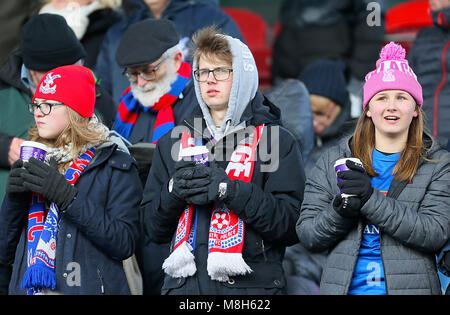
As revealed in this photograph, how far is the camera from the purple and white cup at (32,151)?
446 cm

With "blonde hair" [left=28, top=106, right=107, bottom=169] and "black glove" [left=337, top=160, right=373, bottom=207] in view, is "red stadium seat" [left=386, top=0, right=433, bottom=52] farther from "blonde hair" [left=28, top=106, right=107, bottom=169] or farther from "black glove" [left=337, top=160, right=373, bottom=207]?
"black glove" [left=337, top=160, right=373, bottom=207]

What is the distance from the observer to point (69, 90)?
4.84 meters

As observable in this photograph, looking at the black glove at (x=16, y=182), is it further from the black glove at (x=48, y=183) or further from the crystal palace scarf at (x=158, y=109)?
the crystal palace scarf at (x=158, y=109)

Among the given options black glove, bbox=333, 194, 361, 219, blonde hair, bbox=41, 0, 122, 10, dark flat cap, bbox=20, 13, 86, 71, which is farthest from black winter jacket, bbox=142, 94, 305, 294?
blonde hair, bbox=41, 0, 122, 10

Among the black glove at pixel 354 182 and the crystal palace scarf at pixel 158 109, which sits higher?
the crystal palace scarf at pixel 158 109

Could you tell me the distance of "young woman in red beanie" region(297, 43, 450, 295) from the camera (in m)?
4.05

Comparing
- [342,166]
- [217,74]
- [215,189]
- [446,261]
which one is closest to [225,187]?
[215,189]

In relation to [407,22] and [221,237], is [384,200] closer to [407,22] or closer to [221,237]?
[221,237]

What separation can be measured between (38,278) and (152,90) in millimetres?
1553

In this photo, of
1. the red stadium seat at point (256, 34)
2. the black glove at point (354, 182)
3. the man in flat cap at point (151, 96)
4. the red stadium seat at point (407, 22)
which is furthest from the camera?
the red stadium seat at point (256, 34)

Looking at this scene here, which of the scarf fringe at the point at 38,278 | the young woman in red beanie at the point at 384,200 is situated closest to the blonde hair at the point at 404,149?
the young woman in red beanie at the point at 384,200

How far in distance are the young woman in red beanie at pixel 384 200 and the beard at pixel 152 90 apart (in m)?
1.37

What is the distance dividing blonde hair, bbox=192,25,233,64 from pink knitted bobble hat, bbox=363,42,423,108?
30.5 inches
